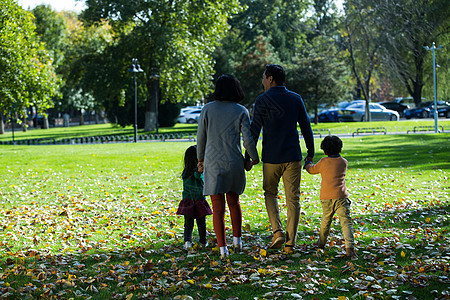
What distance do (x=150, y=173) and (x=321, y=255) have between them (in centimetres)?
934

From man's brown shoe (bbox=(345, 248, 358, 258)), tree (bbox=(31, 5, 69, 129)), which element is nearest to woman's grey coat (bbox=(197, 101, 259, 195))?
man's brown shoe (bbox=(345, 248, 358, 258))

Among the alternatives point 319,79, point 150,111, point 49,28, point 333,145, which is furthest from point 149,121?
point 333,145

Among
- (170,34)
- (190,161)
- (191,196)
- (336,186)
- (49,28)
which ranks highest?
(49,28)

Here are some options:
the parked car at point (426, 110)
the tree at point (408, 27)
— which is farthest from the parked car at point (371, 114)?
the tree at point (408, 27)

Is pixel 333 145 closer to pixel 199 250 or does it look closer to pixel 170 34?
pixel 199 250

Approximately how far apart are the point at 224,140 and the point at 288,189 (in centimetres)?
93

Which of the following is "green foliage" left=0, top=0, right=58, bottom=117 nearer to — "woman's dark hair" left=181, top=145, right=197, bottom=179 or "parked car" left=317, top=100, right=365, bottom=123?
"woman's dark hair" left=181, top=145, right=197, bottom=179

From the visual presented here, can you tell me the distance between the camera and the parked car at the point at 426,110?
4262 cm

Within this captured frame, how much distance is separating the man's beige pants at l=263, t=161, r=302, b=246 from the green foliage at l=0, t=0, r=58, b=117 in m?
20.7

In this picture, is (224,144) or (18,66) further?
(18,66)

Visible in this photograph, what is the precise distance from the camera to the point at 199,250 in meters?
6.23

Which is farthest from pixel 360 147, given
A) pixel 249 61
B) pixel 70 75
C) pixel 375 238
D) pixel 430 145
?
pixel 70 75

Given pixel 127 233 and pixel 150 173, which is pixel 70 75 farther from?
pixel 127 233

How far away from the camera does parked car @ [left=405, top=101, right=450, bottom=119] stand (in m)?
42.6
